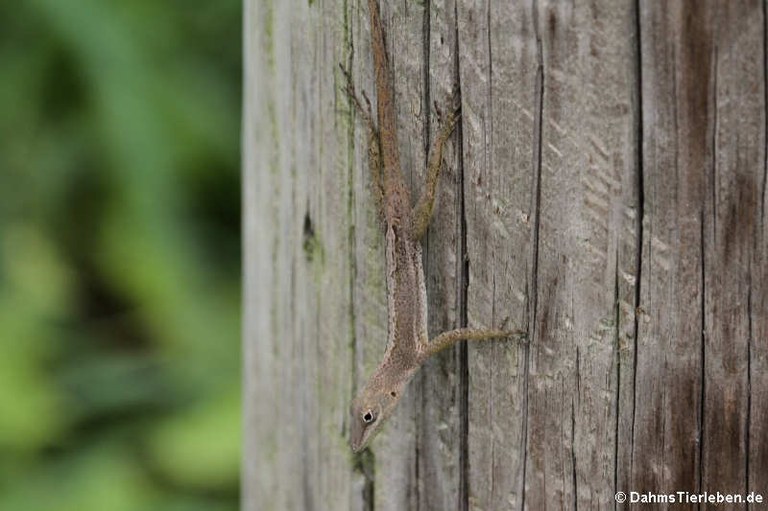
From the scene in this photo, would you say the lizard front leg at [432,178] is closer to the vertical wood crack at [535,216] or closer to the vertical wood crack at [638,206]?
the vertical wood crack at [535,216]

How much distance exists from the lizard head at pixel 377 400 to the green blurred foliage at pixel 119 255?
2.58 meters

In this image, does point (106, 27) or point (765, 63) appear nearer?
point (765, 63)

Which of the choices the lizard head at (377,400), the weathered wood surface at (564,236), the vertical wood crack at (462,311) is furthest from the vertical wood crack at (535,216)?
the lizard head at (377,400)

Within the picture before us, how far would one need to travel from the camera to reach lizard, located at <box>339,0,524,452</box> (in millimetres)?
2213

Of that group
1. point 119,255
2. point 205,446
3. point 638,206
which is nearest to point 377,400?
point 638,206

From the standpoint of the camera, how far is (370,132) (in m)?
2.33

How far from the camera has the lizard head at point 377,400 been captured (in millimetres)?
2479

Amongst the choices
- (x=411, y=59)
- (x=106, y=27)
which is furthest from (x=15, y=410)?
(x=411, y=59)

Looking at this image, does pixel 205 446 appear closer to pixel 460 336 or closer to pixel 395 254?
pixel 395 254

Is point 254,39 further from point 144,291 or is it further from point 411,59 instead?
point 144,291

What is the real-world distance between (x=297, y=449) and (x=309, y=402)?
0.19 meters

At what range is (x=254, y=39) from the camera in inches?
109

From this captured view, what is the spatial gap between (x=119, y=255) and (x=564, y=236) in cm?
410

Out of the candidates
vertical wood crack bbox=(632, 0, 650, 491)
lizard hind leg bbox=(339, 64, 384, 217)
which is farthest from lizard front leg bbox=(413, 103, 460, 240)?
vertical wood crack bbox=(632, 0, 650, 491)
